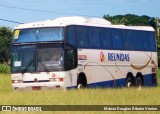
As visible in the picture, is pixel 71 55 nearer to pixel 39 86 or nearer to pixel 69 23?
pixel 69 23

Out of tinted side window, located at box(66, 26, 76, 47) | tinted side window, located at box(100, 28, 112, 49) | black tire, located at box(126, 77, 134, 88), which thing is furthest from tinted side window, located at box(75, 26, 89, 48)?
black tire, located at box(126, 77, 134, 88)

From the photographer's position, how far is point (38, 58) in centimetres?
2348

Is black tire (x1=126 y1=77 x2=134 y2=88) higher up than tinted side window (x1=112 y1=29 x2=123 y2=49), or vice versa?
tinted side window (x1=112 y1=29 x2=123 y2=49)

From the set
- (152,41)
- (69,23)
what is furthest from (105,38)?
(152,41)

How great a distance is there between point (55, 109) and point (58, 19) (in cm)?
1215

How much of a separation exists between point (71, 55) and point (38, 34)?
5.92 feet

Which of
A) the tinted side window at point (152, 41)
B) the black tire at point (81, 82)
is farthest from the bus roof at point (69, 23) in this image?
the tinted side window at point (152, 41)

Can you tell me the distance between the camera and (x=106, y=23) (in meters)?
28.0

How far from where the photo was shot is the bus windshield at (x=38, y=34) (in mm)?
23844

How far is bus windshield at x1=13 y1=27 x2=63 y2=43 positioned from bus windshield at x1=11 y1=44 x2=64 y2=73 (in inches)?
15.0

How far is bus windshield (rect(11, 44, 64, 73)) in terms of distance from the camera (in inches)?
920

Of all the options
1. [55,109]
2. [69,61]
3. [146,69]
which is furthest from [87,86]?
[55,109]

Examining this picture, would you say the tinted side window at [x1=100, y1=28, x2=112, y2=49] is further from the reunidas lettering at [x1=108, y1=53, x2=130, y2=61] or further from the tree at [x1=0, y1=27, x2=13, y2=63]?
the tree at [x1=0, y1=27, x2=13, y2=63]

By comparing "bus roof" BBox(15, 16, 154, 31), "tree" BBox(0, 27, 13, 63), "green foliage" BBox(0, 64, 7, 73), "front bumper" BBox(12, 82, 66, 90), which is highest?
"tree" BBox(0, 27, 13, 63)
